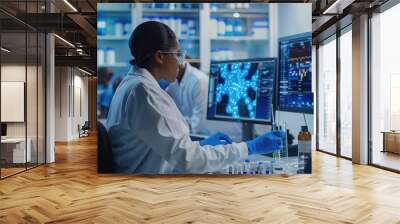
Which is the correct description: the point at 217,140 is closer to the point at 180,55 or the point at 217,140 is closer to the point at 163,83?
the point at 163,83

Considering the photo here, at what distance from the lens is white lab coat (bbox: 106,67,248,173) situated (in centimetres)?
623

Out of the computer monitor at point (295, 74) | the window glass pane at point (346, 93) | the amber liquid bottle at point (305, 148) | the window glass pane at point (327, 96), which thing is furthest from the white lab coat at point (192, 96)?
the window glass pane at point (327, 96)

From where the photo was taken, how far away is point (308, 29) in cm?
644

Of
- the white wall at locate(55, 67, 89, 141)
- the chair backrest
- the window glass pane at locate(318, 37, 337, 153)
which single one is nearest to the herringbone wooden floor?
the chair backrest

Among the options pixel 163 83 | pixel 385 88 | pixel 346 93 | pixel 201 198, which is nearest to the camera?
pixel 201 198

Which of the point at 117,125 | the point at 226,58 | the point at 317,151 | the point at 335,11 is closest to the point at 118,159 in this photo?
the point at 117,125

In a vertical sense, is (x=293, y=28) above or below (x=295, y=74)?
above

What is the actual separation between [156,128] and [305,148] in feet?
8.14

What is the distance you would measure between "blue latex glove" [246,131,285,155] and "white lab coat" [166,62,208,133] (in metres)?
0.85

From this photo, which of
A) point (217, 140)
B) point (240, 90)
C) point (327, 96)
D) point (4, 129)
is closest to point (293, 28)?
point (240, 90)

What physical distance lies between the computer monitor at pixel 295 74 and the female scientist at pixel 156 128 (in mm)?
609

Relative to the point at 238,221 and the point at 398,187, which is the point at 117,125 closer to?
the point at 238,221

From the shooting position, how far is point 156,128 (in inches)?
244

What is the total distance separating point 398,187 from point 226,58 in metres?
3.25
